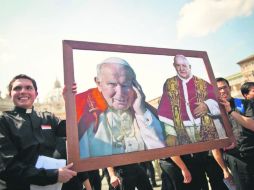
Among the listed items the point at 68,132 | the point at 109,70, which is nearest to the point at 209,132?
the point at 109,70

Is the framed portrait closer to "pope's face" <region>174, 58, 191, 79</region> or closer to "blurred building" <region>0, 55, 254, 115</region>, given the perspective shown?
"pope's face" <region>174, 58, 191, 79</region>

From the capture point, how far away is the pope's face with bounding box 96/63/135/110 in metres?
2.78

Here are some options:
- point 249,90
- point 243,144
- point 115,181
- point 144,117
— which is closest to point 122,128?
point 144,117

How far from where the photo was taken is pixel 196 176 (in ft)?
13.5

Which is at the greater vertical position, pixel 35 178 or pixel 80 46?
pixel 80 46

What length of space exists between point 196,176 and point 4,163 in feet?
10.3

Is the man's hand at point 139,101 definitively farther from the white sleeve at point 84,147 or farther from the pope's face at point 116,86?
the white sleeve at point 84,147

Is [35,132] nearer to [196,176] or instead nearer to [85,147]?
[85,147]

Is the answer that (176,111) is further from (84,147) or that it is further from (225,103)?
(84,147)

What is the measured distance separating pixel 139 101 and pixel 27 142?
1.34 m

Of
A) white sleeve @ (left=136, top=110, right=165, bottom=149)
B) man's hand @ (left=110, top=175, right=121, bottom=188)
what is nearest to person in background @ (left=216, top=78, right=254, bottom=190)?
white sleeve @ (left=136, top=110, right=165, bottom=149)

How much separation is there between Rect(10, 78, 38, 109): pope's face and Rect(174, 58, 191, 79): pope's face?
6.46 ft

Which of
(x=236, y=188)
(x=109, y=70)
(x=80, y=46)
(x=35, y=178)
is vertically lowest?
(x=236, y=188)

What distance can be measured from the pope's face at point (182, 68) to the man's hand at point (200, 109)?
0.43 m
